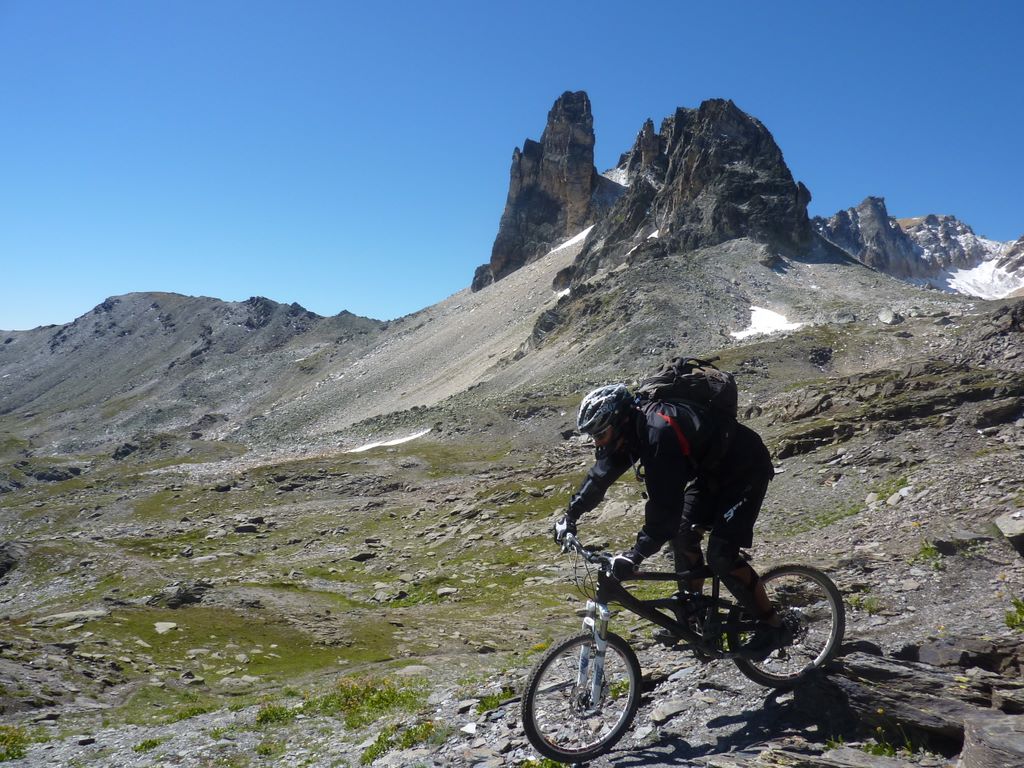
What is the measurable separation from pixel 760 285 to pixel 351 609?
95.6m

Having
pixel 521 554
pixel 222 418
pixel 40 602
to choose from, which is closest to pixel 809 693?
pixel 521 554

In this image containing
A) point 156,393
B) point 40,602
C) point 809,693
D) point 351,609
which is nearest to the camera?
point 809,693

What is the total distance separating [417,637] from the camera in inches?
760

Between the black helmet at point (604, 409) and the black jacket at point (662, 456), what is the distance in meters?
0.20

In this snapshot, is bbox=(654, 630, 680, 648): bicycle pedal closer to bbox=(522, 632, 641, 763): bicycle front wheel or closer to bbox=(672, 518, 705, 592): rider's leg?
bbox=(672, 518, 705, 592): rider's leg

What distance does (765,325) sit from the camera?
92.9m

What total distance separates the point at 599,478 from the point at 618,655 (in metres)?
1.91

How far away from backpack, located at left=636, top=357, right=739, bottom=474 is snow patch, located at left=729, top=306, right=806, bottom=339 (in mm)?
86010

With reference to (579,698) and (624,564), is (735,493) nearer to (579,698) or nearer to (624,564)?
(624,564)

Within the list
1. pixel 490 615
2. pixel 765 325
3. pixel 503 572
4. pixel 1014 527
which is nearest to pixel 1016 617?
pixel 1014 527

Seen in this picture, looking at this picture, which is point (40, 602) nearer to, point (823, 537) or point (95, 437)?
point (823, 537)

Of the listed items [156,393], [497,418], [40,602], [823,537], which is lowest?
[40,602]

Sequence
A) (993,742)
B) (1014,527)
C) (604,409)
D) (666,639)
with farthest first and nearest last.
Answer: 1. (1014,527)
2. (666,639)
3. (604,409)
4. (993,742)

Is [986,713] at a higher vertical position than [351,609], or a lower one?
higher
